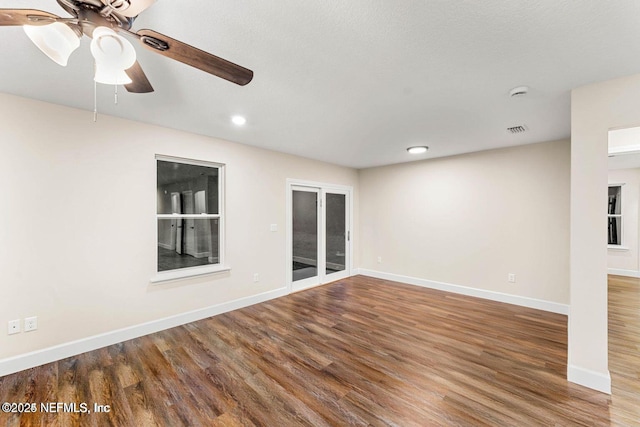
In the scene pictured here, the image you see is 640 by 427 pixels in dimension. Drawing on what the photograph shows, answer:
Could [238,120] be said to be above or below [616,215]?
above

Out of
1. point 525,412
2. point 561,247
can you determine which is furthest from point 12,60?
point 561,247

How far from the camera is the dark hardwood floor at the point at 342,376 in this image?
1.80 metres

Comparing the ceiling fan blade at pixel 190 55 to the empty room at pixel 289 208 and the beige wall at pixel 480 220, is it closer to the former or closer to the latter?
the empty room at pixel 289 208

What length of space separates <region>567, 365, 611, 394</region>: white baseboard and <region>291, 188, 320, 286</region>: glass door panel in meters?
3.62

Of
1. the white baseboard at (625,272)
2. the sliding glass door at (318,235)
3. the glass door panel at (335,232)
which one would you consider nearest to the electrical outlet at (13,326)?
the sliding glass door at (318,235)

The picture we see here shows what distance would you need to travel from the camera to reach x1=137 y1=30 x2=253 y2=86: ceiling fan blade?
116 cm

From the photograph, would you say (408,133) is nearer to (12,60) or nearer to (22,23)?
(22,23)

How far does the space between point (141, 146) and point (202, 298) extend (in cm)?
208

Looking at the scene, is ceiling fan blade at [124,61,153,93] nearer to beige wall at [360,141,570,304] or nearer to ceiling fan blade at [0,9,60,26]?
ceiling fan blade at [0,9,60,26]

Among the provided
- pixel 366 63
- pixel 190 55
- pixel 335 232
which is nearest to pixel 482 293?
pixel 335 232

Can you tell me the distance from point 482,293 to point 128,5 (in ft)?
17.1

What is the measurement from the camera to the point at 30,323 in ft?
7.81

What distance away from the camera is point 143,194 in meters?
3.04

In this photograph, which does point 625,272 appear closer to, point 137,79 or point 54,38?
point 137,79
